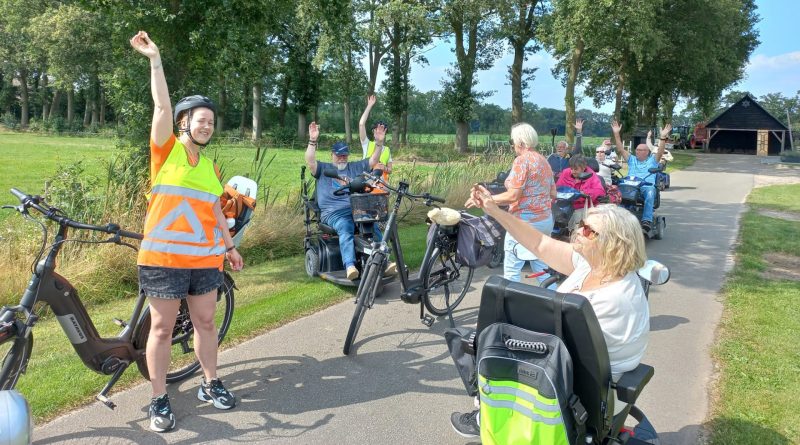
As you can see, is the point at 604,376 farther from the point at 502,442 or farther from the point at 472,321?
the point at 472,321

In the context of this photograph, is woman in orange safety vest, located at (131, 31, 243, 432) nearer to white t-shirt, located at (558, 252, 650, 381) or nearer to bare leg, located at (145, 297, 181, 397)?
bare leg, located at (145, 297, 181, 397)

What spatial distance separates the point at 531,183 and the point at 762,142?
177 ft

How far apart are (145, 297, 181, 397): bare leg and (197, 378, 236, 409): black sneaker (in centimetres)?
33

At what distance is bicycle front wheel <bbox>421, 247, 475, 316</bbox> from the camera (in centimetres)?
557

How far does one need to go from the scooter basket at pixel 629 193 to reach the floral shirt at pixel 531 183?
5492 millimetres

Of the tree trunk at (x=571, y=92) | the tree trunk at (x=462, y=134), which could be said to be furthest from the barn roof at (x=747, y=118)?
the tree trunk at (x=462, y=134)

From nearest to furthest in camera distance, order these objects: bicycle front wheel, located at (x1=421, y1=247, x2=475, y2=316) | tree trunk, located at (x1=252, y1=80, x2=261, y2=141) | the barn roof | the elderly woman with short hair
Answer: the elderly woman with short hair, bicycle front wheel, located at (x1=421, y1=247, x2=475, y2=316), tree trunk, located at (x1=252, y1=80, x2=261, y2=141), the barn roof

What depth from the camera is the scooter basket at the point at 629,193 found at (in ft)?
33.4

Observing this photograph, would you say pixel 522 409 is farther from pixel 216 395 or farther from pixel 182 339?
pixel 182 339

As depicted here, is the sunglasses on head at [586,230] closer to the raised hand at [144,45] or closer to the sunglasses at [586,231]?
the sunglasses at [586,231]

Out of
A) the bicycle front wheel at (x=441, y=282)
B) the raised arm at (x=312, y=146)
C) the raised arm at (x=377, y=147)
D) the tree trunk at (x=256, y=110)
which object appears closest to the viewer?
the bicycle front wheel at (x=441, y=282)

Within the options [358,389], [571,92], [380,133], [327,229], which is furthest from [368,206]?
[571,92]

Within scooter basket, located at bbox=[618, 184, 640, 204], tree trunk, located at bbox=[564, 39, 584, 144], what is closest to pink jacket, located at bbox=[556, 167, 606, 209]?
scooter basket, located at bbox=[618, 184, 640, 204]

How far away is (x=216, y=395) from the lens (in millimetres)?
3785
